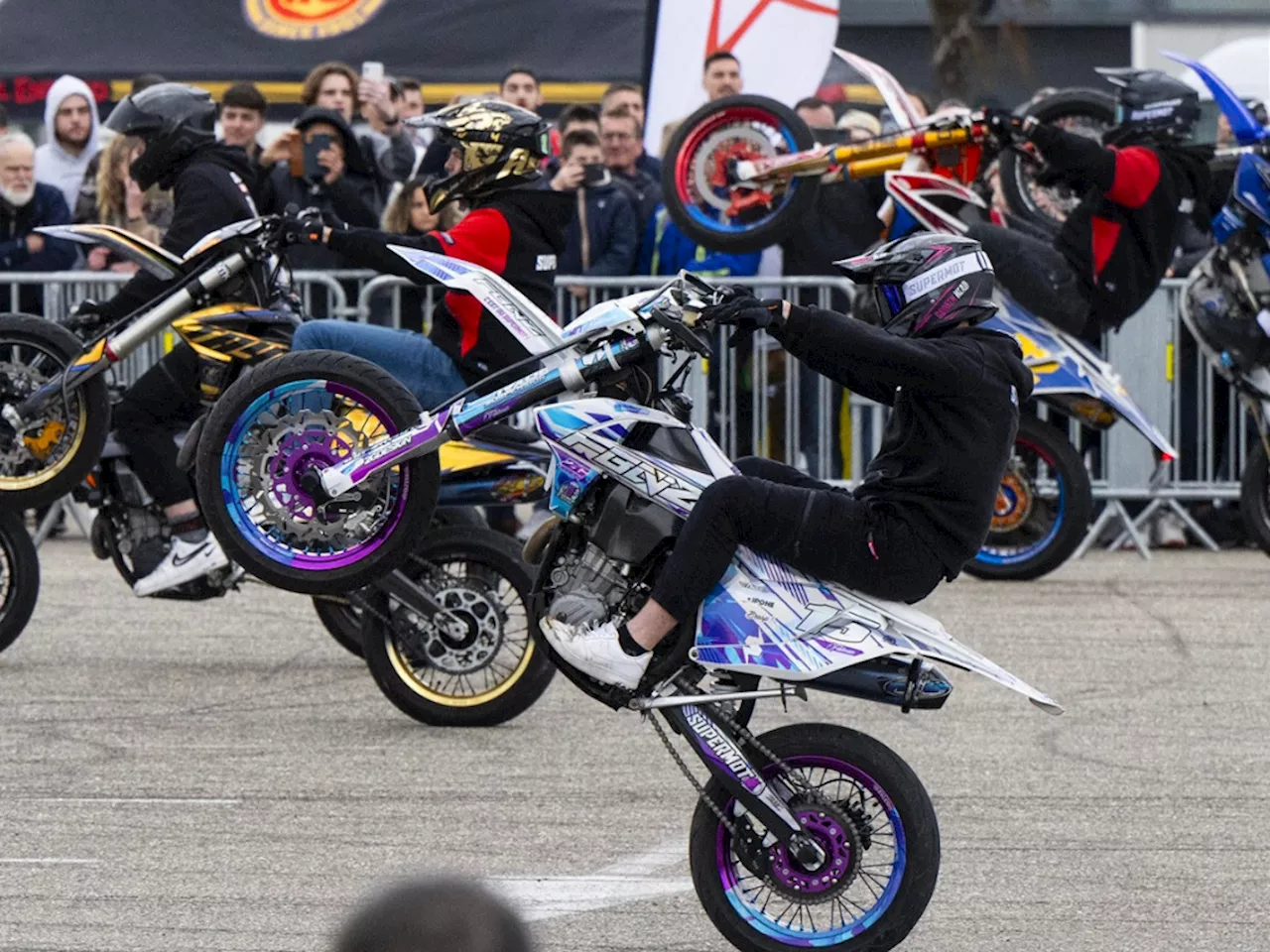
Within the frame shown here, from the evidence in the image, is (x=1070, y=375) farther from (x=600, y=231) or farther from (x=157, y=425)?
(x=157, y=425)

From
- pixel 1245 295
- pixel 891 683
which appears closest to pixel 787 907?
pixel 891 683

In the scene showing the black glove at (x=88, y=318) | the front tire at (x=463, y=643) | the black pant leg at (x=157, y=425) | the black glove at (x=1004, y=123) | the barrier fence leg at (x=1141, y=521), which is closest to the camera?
the front tire at (x=463, y=643)

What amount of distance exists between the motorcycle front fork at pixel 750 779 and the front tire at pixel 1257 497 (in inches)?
269

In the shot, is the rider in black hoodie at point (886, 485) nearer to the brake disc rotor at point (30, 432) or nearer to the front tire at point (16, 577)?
the brake disc rotor at point (30, 432)

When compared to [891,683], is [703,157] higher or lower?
higher

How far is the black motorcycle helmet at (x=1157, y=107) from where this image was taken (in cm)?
1156

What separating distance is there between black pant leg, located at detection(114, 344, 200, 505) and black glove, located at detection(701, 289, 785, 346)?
154 inches

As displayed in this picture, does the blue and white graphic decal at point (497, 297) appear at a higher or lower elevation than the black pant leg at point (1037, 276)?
higher

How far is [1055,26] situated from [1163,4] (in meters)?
2.10

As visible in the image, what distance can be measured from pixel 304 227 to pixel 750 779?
9.42 feet

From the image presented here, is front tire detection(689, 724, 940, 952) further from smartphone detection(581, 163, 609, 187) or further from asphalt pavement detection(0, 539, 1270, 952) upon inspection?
smartphone detection(581, 163, 609, 187)

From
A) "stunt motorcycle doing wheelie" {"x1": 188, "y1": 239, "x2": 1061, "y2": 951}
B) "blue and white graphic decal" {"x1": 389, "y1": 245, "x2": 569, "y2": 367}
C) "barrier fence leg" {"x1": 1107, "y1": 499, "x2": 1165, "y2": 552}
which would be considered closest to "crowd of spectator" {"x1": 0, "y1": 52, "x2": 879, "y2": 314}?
"barrier fence leg" {"x1": 1107, "y1": 499, "x2": 1165, "y2": 552}

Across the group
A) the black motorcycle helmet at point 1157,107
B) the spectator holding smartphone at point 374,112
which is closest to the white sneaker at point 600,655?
the black motorcycle helmet at point 1157,107

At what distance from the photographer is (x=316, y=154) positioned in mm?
12516
